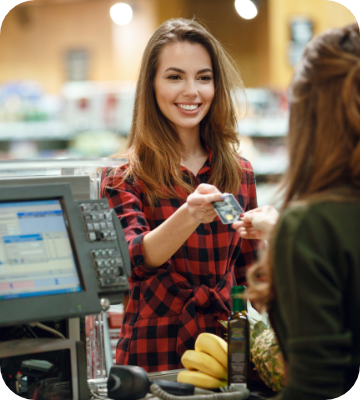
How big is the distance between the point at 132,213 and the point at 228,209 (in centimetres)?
45

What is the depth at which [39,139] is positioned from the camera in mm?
4984

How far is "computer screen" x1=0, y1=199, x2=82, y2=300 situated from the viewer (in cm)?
120

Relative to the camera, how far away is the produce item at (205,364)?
1251mm

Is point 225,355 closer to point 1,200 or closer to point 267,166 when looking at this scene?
point 1,200

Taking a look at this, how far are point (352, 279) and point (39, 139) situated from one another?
4.47 meters

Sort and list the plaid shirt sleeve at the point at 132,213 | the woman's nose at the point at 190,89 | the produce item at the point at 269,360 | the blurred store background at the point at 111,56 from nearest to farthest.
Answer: the produce item at the point at 269,360 < the plaid shirt sleeve at the point at 132,213 < the woman's nose at the point at 190,89 < the blurred store background at the point at 111,56

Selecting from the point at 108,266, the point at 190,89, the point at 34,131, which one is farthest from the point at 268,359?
the point at 34,131

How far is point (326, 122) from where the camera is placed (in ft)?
3.05

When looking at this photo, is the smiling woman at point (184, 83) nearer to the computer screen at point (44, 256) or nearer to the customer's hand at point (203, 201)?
the customer's hand at point (203, 201)

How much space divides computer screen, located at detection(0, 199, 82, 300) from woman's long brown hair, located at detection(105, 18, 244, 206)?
2.04 feet

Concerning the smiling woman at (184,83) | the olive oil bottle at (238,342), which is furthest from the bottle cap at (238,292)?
the smiling woman at (184,83)

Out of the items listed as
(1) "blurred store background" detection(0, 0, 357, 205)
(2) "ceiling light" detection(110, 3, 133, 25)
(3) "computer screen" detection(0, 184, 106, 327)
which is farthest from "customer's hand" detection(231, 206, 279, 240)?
(2) "ceiling light" detection(110, 3, 133, 25)

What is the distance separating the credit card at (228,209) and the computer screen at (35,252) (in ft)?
1.30

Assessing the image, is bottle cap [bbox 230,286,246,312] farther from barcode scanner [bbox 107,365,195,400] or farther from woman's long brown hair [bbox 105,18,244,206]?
woman's long brown hair [bbox 105,18,244,206]
